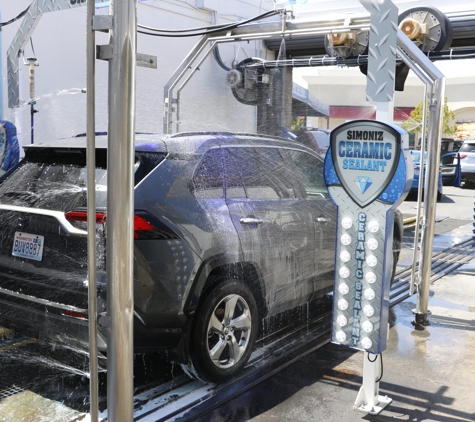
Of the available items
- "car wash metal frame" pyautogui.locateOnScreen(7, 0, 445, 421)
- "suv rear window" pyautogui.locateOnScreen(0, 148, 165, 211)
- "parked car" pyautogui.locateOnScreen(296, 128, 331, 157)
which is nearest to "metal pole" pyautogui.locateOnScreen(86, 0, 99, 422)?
"car wash metal frame" pyautogui.locateOnScreen(7, 0, 445, 421)

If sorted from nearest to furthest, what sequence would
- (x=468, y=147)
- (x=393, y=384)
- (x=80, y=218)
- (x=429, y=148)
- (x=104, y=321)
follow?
(x=104, y=321), (x=80, y=218), (x=393, y=384), (x=429, y=148), (x=468, y=147)

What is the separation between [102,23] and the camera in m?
2.37

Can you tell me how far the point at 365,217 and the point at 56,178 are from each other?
6.01 ft

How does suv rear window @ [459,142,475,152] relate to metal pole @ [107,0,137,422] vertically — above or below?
above

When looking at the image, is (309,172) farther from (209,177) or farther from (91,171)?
(91,171)

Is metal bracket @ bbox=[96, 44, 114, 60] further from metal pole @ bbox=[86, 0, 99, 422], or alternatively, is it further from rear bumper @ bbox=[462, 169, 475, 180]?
rear bumper @ bbox=[462, 169, 475, 180]

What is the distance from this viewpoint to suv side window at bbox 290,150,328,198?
4.76m

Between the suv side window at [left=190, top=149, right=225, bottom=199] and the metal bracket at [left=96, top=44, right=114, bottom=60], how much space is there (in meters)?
1.39

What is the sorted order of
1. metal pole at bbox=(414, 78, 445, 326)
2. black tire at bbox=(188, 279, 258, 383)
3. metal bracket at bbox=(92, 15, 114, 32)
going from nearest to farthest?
metal bracket at bbox=(92, 15, 114, 32) → black tire at bbox=(188, 279, 258, 383) → metal pole at bbox=(414, 78, 445, 326)

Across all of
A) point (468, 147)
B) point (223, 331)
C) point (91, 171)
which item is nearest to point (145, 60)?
point (91, 171)

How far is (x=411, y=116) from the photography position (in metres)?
6.38

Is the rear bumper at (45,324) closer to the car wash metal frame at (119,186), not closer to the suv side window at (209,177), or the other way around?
the car wash metal frame at (119,186)

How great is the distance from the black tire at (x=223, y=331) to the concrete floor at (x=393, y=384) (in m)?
0.24

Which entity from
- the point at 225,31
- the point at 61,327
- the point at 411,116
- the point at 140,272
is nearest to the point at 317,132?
the point at 225,31
